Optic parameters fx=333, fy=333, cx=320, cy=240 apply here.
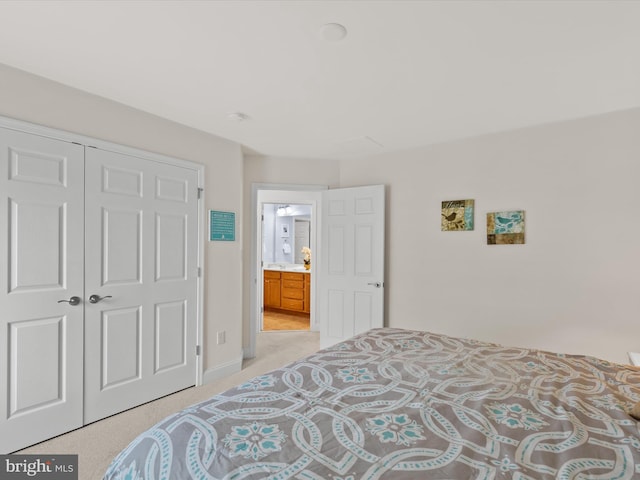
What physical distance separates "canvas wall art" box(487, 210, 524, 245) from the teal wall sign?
2.54 metres

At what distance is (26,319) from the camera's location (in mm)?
2082

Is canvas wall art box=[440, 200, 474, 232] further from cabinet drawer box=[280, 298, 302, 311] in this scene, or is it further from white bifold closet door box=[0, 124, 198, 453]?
cabinet drawer box=[280, 298, 302, 311]

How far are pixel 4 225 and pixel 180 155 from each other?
134 cm

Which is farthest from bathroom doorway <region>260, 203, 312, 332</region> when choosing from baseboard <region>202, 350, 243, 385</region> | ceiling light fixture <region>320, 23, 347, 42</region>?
ceiling light fixture <region>320, 23, 347, 42</region>

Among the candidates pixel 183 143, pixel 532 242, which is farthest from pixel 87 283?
pixel 532 242

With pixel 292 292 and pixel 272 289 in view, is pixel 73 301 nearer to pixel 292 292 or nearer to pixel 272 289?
pixel 292 292

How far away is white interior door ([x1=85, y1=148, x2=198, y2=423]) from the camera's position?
2408mm

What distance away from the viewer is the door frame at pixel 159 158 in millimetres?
2094

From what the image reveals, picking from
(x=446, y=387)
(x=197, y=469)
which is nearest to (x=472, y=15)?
(x=446, y=387)

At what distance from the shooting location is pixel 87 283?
2361 millimetres

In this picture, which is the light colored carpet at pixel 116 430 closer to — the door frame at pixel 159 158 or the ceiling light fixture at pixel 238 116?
the door frame at pixel 159 158

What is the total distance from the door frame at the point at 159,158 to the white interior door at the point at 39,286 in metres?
0.05

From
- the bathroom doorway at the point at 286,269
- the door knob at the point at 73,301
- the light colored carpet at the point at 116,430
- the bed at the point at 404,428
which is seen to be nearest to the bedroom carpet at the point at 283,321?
the bathroom doorway at the point at 286,269

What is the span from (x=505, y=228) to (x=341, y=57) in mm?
2240
